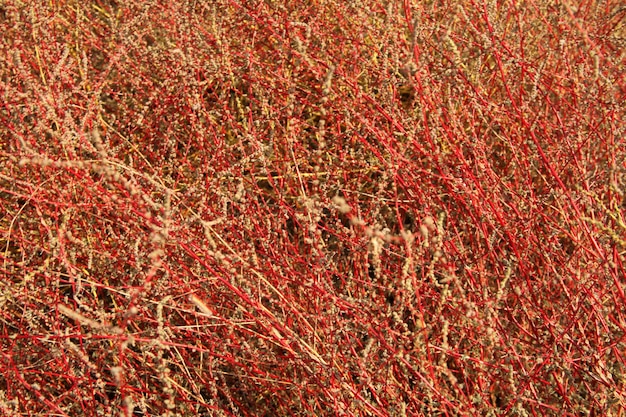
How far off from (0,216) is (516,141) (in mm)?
1577

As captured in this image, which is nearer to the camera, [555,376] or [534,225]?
[555,376]

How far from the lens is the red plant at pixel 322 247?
1.34m

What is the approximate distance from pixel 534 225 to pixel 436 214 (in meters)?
0.25

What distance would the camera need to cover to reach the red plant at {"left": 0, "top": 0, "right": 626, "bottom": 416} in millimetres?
1339

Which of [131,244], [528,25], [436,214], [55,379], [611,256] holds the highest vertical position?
[528,25]

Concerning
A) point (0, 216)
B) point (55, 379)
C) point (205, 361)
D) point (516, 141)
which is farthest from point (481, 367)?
point (0, 216)

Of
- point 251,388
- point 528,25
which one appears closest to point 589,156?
point 528,25

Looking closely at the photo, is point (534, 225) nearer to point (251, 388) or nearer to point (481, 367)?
point (481, 367)

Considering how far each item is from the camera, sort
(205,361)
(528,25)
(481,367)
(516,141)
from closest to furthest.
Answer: (481,367)
(205,361)
(516,141)
(528,25)

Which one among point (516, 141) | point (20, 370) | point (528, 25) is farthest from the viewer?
point (528, 25)

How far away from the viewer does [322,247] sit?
1.63 m

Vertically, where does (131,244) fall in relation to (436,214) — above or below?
below

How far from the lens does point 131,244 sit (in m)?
1.61

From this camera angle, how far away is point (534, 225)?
5.24 feet
